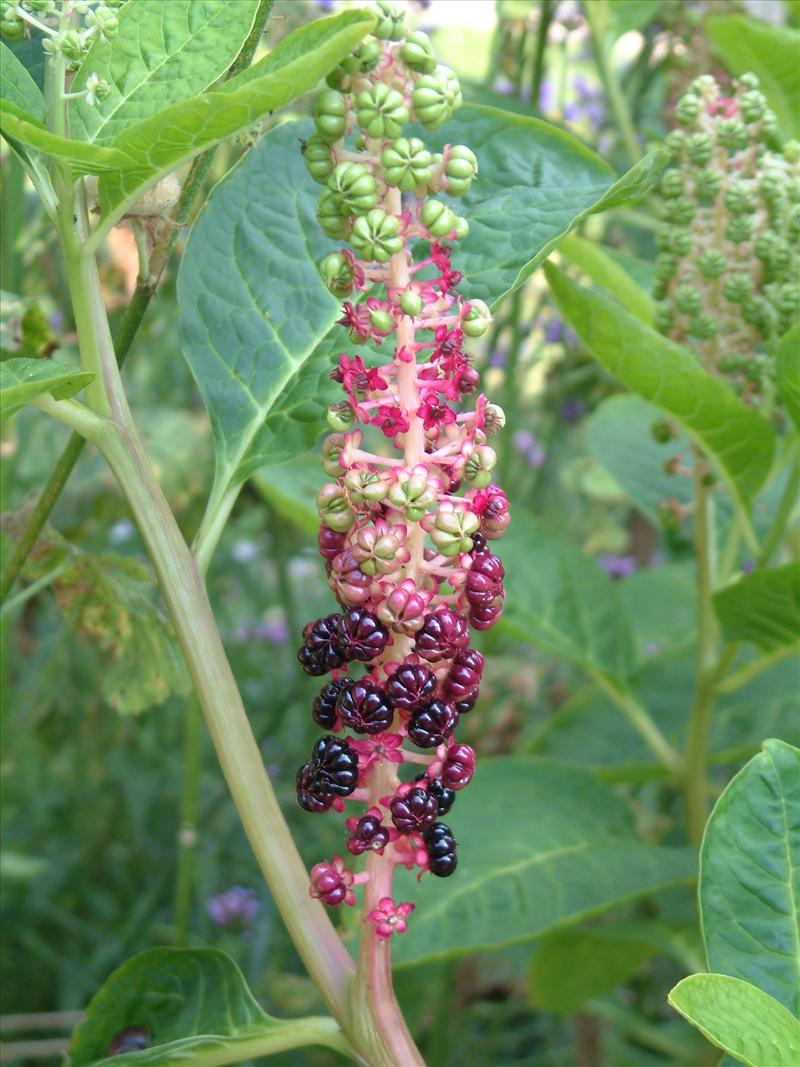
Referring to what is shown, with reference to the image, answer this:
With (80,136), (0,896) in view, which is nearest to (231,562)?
(0,896)

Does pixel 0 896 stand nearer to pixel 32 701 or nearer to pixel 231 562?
pixel 32 701

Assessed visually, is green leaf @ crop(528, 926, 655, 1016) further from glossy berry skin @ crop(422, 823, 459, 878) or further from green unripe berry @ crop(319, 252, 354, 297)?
green unripe berry @ crop(319, 252, 354, 297)

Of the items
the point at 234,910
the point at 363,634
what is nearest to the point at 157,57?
the point at 363,634

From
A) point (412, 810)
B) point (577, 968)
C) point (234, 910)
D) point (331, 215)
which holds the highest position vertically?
point (331, 215)

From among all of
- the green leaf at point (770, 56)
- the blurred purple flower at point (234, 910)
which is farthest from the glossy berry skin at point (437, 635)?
the blurred purple flower at point (234, 910)

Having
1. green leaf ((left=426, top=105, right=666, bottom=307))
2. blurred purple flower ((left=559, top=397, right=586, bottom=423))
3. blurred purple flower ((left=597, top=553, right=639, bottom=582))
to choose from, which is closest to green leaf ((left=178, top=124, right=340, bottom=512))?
green leaf ((left=426, top=105, right=666, bottom=307))

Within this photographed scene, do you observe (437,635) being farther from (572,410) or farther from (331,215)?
(572,410)
